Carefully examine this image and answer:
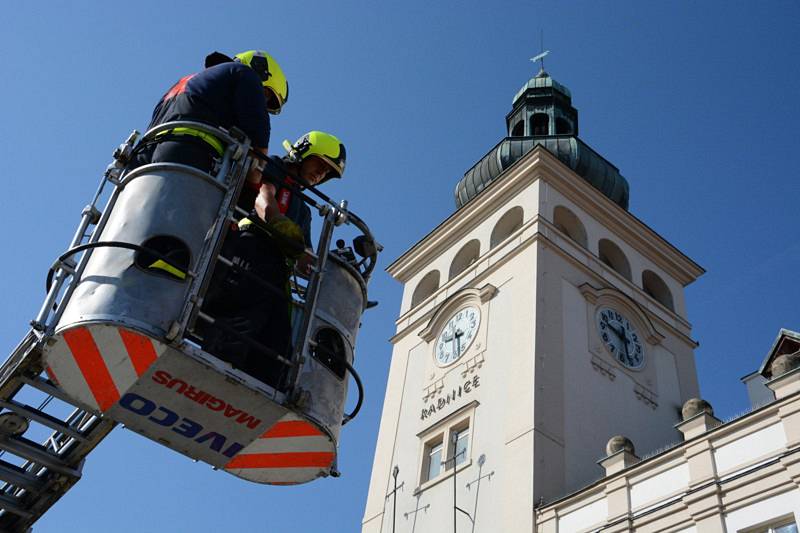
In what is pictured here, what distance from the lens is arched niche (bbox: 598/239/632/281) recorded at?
85.1 ft

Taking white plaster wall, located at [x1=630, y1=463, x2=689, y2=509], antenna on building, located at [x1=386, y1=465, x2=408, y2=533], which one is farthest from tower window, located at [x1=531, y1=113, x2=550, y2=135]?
white plaster wall, located at [x1=630, y1=463, x2=689, y2=509]

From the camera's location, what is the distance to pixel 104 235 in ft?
15.8

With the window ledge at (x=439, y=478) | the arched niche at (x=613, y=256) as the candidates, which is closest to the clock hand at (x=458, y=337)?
the window ledge at (x=439, y=478)

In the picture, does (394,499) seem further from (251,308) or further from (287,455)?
(251,308)

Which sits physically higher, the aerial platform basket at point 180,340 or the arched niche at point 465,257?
the arched niche at point 465,257

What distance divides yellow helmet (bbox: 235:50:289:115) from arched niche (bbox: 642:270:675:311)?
21934 millimetres

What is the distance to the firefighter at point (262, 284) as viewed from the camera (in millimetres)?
4789

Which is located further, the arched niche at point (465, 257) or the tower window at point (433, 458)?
the arched niche at point (465, 257)

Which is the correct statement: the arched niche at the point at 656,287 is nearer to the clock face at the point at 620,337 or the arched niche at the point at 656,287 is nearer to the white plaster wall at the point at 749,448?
the clock face at the point at 620,337

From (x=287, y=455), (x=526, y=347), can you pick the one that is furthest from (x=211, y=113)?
(x=526, y=347)

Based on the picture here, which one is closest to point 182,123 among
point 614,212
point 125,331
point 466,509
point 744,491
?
point 125,331

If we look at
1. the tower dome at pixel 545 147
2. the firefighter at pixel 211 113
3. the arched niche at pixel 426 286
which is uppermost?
the tower dome at pixel 545 147

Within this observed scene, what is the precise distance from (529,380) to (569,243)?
5.80m

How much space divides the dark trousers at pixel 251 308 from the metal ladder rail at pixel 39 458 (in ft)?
3.13
